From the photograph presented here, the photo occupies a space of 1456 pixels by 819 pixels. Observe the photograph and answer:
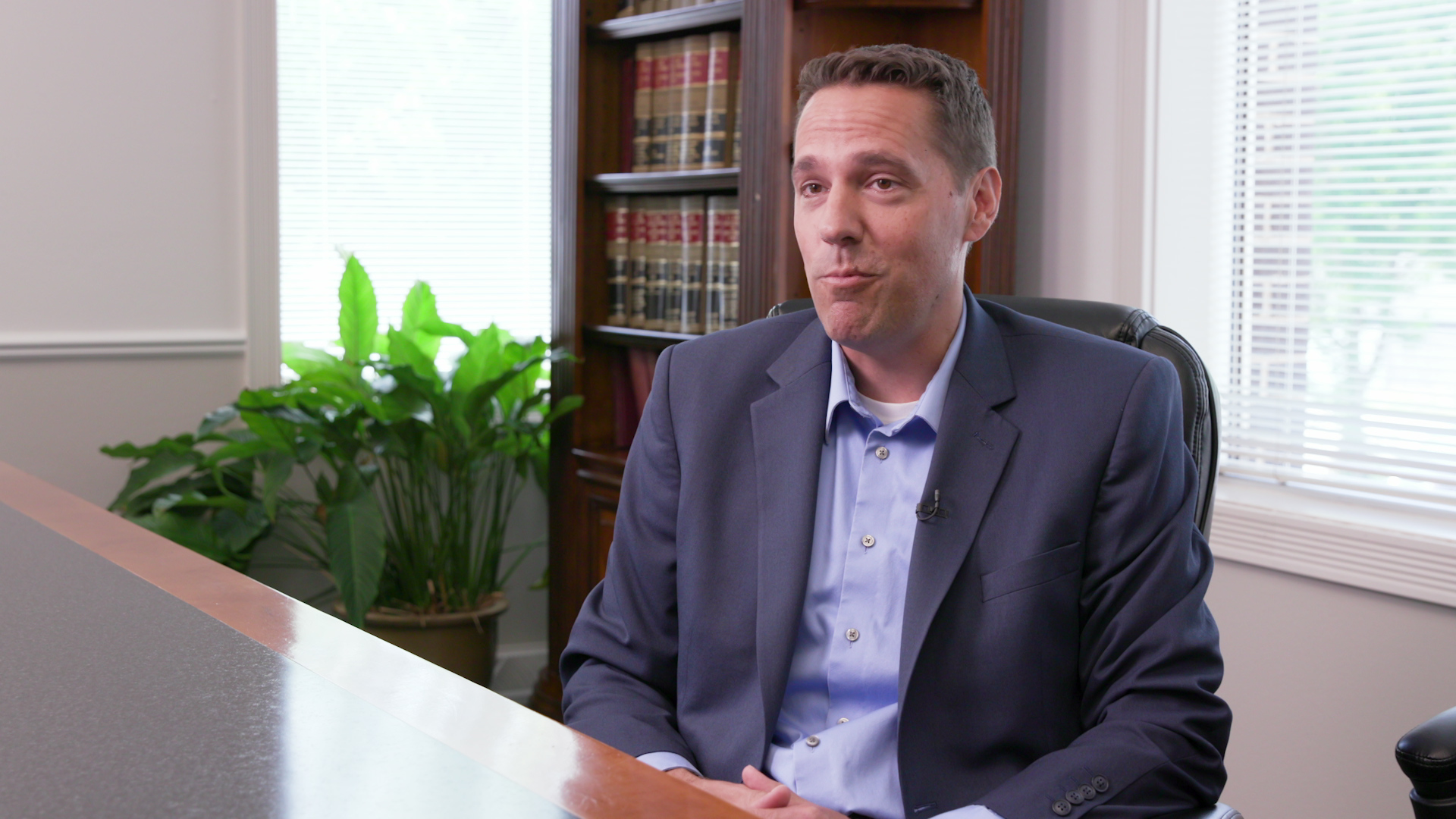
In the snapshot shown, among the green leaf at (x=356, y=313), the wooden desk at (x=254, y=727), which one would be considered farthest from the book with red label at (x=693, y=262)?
the wooden desk at (x=254, y=727)

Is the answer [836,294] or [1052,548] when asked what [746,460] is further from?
[1052,548]

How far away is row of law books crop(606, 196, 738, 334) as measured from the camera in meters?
2.97

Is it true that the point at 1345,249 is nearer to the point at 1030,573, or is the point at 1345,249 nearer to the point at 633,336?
the point at 1030,573

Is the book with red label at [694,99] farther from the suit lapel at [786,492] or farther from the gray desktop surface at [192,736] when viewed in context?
the gray desktop surface at [192,736]

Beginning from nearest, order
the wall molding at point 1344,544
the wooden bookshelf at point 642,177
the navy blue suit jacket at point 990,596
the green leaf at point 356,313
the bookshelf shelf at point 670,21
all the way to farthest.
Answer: the navy blue suit jacket at point 990,596, the wall molding at point 1344,544, the wooden bookshelf at point 642,177, the bookshelf shelf at point 670,21, the green leaf at point 356,313

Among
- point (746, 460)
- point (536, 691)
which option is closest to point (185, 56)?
point (536, 691)

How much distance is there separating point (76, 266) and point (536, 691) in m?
1.74

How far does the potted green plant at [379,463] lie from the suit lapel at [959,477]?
1979mm

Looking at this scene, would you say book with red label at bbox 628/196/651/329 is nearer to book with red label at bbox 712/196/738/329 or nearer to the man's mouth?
book with red label at bbox 712/196/738/329

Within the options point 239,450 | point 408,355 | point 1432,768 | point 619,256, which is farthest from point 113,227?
point 1432,768

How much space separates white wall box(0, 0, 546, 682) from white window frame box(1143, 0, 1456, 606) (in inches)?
93.8

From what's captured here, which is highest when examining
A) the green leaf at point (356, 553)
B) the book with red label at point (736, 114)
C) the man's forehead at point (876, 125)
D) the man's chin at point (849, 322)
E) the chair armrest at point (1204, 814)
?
the book with red label at point (736, 114)

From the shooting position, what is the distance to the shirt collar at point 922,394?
135 centimetres

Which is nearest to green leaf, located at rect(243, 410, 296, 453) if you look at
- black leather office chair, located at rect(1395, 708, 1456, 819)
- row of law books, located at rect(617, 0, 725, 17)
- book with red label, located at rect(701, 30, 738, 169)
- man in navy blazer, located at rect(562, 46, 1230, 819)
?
book with red label, located at rect(701, 30, 738, 169)
